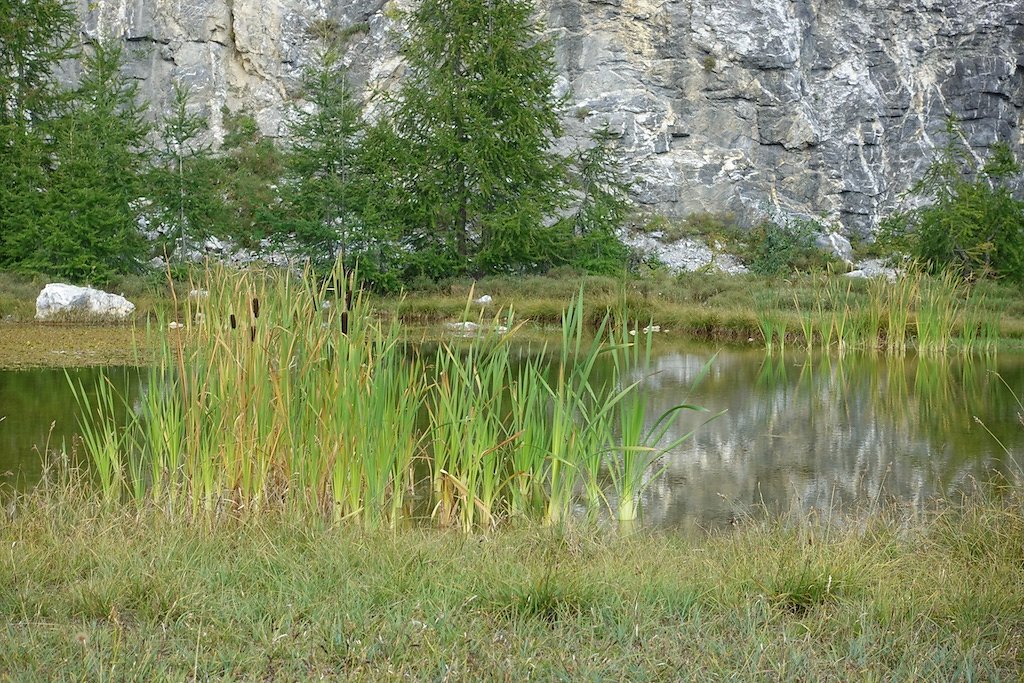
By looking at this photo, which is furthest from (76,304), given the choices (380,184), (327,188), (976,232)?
(976,232)

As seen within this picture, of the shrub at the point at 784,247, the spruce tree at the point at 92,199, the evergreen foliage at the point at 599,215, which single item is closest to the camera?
the spruce tree at the point at 92,199

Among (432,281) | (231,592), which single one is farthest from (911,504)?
(432,281)

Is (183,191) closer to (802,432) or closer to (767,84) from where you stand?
(802,432)

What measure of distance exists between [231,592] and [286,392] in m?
1.36

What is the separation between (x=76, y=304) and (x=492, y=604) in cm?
1470

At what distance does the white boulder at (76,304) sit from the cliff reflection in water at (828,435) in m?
9.10

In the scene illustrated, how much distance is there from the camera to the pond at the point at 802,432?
5.61 m

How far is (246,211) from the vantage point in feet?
90.7

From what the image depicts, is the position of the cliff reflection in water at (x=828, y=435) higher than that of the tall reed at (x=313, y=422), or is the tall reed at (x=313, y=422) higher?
the tall reed at (x=313, y=422)

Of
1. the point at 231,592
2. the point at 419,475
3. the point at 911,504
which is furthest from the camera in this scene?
the point at 419,475

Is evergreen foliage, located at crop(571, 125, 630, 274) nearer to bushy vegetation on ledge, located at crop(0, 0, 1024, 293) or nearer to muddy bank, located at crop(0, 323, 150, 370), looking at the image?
bushy vegetation on ledge, located at crop(0, 0, 1024, 293)

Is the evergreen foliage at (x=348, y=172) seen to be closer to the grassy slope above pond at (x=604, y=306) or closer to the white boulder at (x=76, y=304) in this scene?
the grassy slope above pond at (x=604, y=306)

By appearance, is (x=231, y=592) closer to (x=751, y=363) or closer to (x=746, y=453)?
(x=746, y=453)

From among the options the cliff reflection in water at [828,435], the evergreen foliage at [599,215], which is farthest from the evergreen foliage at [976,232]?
the cliff reflection in water at [828,435]
